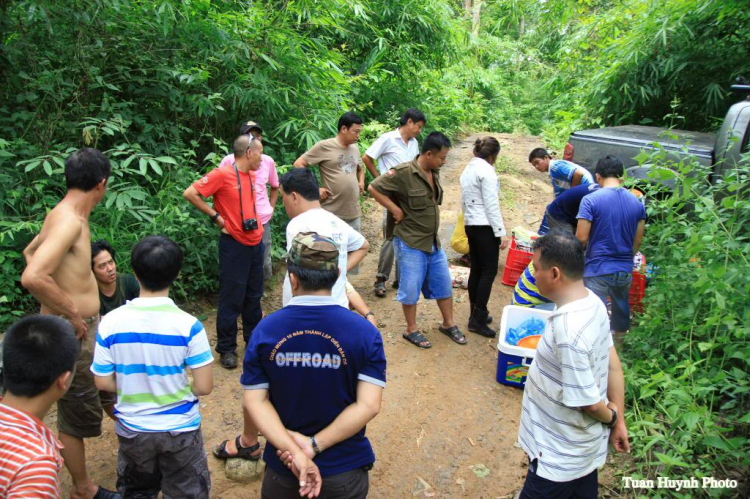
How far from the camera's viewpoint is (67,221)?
99.1 inches

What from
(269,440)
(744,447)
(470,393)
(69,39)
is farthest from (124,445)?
(69,39)

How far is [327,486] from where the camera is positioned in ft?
6.16

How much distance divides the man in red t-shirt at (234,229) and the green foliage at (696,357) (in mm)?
→ 3028

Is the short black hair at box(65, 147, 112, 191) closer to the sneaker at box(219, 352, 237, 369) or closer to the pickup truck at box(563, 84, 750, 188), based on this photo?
the sneaker at box(219, 352, 237, 369)

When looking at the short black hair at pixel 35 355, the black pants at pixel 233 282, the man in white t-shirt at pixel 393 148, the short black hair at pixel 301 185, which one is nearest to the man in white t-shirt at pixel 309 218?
the short black hair at pixel 301 185

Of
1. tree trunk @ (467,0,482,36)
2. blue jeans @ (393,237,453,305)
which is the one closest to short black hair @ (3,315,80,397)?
blue jeans @ (393,237,453,305)

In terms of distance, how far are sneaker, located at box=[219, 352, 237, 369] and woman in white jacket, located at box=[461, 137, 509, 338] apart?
7.79ft

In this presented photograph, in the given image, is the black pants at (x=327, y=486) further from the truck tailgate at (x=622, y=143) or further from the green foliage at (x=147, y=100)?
the truck tailgate at (x=622, y=143)

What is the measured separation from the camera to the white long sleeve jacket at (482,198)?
4.63 m

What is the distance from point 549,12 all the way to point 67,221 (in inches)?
499

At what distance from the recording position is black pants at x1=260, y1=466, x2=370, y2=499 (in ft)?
6.17

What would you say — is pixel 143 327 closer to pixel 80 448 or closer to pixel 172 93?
pixel 80 448

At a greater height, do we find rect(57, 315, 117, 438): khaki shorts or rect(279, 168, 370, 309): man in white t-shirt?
rect(279, 168, 370, 309): man in white t-shirt

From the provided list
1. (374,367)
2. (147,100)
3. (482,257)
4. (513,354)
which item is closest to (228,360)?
(513,354)
